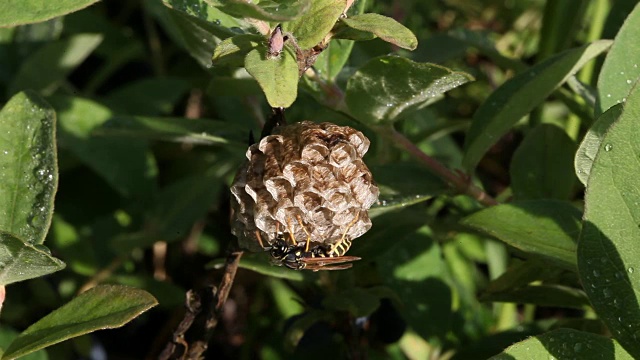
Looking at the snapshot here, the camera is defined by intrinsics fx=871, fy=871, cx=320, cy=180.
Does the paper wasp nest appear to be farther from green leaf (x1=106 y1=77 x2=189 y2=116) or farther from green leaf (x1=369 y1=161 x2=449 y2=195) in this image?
green leaf (x1=106 y1=77 x2=189 y2=116)

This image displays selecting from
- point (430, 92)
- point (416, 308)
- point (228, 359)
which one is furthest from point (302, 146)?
point (228, 359)

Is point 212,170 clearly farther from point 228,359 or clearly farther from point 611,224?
point 611,224

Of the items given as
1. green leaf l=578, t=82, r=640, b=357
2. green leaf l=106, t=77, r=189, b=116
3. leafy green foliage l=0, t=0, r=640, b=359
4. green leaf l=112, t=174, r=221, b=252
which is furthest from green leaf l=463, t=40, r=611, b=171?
green leaf l=106, t=77, r=189, b=116

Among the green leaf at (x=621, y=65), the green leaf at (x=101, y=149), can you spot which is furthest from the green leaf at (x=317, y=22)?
the green leaf at (x=101, y=149)

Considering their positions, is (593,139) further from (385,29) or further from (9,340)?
(9,340)

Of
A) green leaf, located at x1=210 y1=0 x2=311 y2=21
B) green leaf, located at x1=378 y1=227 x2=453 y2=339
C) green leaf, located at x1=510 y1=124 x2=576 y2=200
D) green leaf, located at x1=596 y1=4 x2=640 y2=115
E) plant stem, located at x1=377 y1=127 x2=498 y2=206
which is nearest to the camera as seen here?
green leaf, located at x1=210 y1=0 x2=311 y2=21

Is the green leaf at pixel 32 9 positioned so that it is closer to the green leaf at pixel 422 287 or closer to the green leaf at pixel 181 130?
the green leaf at pixel 181 130
